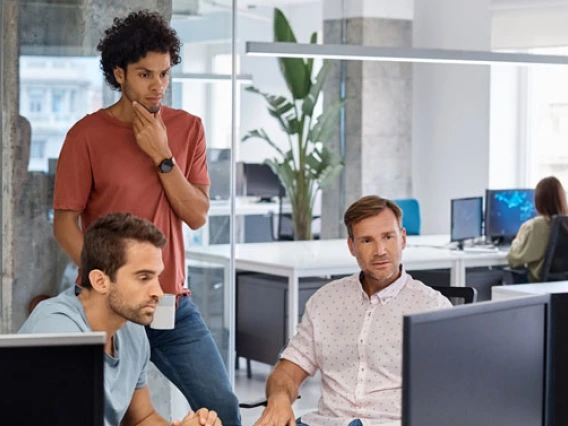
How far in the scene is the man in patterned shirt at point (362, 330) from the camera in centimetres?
313

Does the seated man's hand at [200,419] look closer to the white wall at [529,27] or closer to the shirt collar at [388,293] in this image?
the shirt collar at [388,293]

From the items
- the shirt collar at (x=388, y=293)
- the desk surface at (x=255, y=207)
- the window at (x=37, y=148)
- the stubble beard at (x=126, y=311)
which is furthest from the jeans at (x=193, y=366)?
the desk surface at (x=255, y=207)

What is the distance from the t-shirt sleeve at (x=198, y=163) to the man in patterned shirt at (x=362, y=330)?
51 centimetres

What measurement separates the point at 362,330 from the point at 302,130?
6914 millimetres

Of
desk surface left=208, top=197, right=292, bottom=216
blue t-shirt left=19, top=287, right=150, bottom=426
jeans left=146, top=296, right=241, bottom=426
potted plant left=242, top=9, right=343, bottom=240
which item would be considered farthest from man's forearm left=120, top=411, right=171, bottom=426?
desk surface left=208, top=197, right=292, bottom=216

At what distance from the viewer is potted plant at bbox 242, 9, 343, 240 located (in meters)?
9.85

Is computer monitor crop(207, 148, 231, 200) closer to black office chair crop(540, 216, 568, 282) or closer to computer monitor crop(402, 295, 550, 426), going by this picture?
computer monitor crop(402, 295, 550, 426)

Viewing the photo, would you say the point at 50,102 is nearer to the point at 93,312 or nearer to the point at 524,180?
the point at 93,312

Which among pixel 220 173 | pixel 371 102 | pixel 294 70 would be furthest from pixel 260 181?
pixel 220 173

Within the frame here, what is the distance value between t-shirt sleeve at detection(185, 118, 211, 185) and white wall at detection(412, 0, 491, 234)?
693 centimetres

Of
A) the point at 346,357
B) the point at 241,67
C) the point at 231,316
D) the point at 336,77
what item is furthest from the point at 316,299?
the point at 241,67

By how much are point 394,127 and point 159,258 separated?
8.00 m

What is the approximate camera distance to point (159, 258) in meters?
2.70

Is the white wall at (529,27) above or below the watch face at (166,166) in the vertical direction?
above
